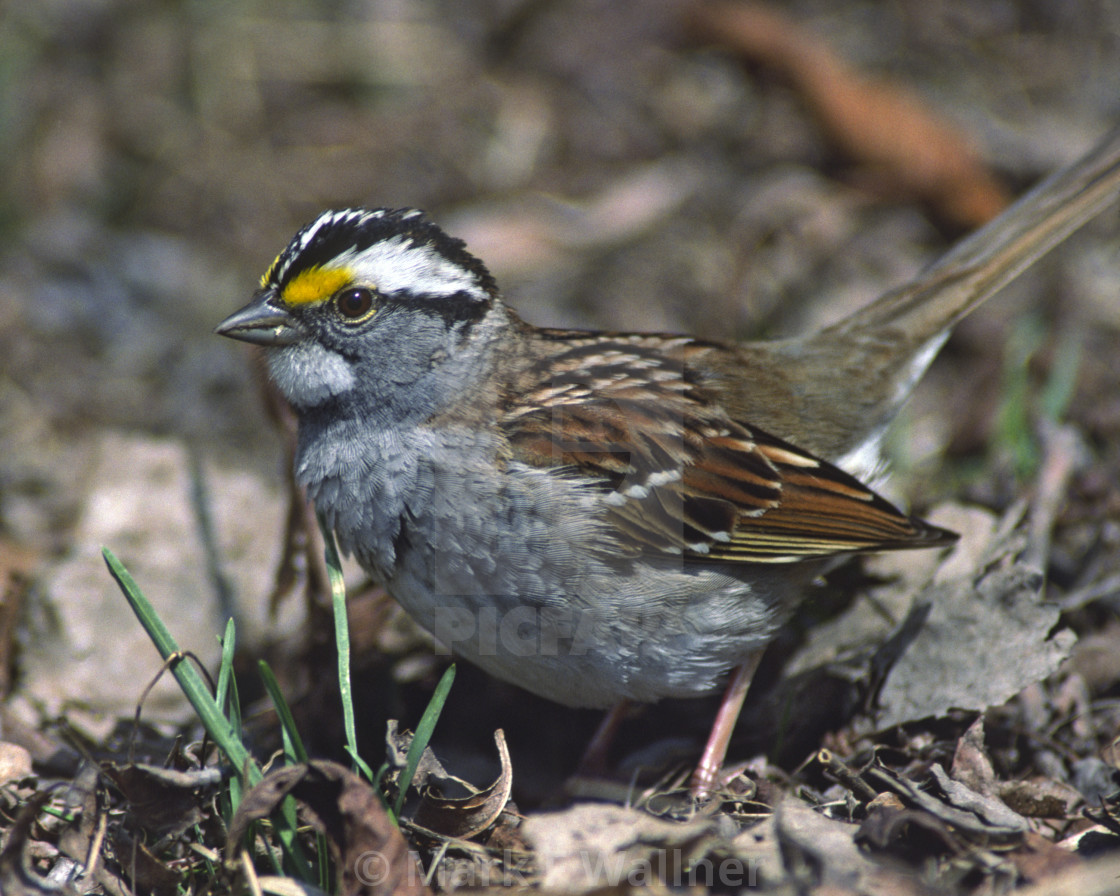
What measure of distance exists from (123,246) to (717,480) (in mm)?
4151

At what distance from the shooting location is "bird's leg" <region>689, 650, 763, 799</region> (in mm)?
3201

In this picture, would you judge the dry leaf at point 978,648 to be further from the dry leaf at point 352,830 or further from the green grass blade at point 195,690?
the green grass blade at point 195,690

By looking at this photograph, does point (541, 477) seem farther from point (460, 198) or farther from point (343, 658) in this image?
point (460, 198)

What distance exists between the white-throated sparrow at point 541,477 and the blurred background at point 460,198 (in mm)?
974

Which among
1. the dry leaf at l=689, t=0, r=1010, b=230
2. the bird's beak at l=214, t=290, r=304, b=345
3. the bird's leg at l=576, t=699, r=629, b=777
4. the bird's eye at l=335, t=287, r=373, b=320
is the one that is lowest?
the bird's leg at l=576, t=699, r=629, b=777

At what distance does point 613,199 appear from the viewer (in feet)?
19.8

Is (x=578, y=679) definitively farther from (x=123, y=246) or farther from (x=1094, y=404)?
(x=123, y=246)

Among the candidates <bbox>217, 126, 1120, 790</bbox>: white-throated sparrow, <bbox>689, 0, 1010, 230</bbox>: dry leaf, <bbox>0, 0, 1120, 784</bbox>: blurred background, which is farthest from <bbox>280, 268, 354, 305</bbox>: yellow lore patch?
<bbox>689, 0, 1010, 230</bbox>: dry leaf

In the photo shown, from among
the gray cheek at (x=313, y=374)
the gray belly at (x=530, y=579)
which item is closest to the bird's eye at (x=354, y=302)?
the gray cheek at (x=313, y=374)

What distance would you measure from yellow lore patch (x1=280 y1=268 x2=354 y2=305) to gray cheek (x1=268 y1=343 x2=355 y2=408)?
0.14m

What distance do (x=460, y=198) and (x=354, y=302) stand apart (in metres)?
3.16

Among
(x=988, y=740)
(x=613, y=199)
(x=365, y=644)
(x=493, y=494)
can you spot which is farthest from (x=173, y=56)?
(x=988, y=740)

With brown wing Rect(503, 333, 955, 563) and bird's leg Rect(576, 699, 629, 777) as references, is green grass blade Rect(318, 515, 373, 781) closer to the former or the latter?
brown wing Rect(503, 333, 955, 563)

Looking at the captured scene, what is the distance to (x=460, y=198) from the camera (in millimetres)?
6109
